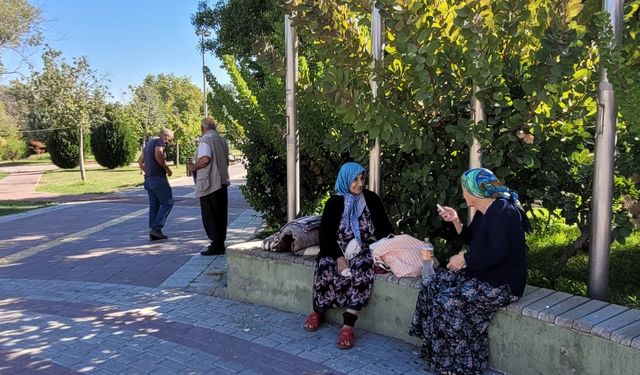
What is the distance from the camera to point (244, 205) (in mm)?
12359

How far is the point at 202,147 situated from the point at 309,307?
305 centimetres

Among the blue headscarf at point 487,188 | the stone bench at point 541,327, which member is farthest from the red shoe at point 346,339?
the blue headscarf at point 487,188

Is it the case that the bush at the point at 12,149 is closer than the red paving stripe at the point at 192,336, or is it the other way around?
the red paving stripe at the point at 192,336

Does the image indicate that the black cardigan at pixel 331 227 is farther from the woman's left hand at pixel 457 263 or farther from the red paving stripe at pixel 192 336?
the woman's left hand at pixel 457 263

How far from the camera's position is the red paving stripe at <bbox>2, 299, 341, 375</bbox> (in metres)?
3.53

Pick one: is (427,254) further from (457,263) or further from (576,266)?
(576,266)

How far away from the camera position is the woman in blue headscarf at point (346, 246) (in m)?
3.95

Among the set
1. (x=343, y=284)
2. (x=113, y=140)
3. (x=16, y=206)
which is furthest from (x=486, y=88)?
(x=113, y=140)

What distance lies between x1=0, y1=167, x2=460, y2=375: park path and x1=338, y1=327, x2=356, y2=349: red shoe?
5cm

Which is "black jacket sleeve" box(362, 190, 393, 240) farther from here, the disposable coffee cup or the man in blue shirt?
the man in blue shirt

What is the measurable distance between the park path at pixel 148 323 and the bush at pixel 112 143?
825 inches

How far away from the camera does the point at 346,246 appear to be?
4.11 meters

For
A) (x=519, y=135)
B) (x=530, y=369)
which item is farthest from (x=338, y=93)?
(x=530, y=369)

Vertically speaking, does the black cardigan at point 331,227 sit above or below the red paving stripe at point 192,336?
above
